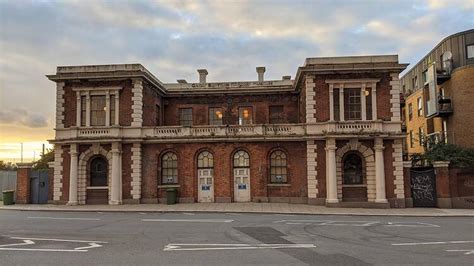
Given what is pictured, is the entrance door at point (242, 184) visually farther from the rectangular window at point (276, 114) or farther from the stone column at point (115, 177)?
the stone column at point (115, 177)

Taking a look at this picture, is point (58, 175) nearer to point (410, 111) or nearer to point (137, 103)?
point (137, 103)

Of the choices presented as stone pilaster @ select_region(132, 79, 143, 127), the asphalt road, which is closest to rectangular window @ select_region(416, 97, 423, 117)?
the asphalt road

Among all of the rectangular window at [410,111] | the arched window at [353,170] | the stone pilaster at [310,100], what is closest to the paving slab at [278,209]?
the arched window at [353,170]

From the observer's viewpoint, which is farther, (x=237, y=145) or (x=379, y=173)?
(x=237, y=145)

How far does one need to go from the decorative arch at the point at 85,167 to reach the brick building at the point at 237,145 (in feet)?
0.22

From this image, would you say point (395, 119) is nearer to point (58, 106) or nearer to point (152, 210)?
point (152, 210)

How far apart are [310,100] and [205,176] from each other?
866 cm

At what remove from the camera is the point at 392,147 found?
26438 mm

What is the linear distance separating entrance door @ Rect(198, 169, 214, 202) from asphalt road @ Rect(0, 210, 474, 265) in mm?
10470

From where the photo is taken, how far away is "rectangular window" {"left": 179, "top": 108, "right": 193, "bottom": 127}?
33.2m

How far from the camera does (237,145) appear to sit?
28406 mm

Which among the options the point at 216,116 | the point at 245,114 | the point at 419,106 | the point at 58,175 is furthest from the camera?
the point at 419,106

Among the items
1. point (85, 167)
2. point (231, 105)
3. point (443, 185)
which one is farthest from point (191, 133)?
point (443, 185)

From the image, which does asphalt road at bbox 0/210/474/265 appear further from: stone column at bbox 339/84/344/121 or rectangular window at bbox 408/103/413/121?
rectangular window at bbox 408/103/413/121
